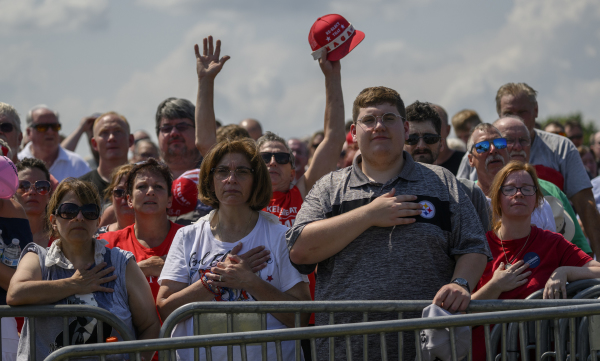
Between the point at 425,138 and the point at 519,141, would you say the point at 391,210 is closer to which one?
the point at 425,138

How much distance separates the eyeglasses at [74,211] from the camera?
154 inches

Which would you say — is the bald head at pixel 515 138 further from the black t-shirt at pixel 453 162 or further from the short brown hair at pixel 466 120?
the short brown hair at pixel 466 120

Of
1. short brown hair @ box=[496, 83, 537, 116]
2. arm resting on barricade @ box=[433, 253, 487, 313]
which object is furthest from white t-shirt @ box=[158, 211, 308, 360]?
short brown hair @ box=[496, 83, 537, 116]

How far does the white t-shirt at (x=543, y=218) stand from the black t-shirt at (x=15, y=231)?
312 cm

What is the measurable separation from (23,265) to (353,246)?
6.24 ft

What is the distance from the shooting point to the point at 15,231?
13.9 feet

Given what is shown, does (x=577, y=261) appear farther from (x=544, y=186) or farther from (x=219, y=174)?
(x=219, y=174)

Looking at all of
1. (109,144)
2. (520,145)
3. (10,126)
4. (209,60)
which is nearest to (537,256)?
(520,145)

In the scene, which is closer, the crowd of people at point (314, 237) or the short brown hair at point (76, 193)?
the crowd of people at point (314, 237)

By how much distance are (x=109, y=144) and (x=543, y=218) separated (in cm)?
421

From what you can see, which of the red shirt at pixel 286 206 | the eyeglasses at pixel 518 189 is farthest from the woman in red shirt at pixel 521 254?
the red shirt at pixel 286 206

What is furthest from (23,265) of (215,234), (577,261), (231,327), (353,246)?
(577,261)

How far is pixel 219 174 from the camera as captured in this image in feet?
13.5

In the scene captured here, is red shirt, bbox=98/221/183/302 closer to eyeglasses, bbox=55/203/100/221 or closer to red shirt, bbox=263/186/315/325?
eyeglasses, bbox=55/203/100/221
